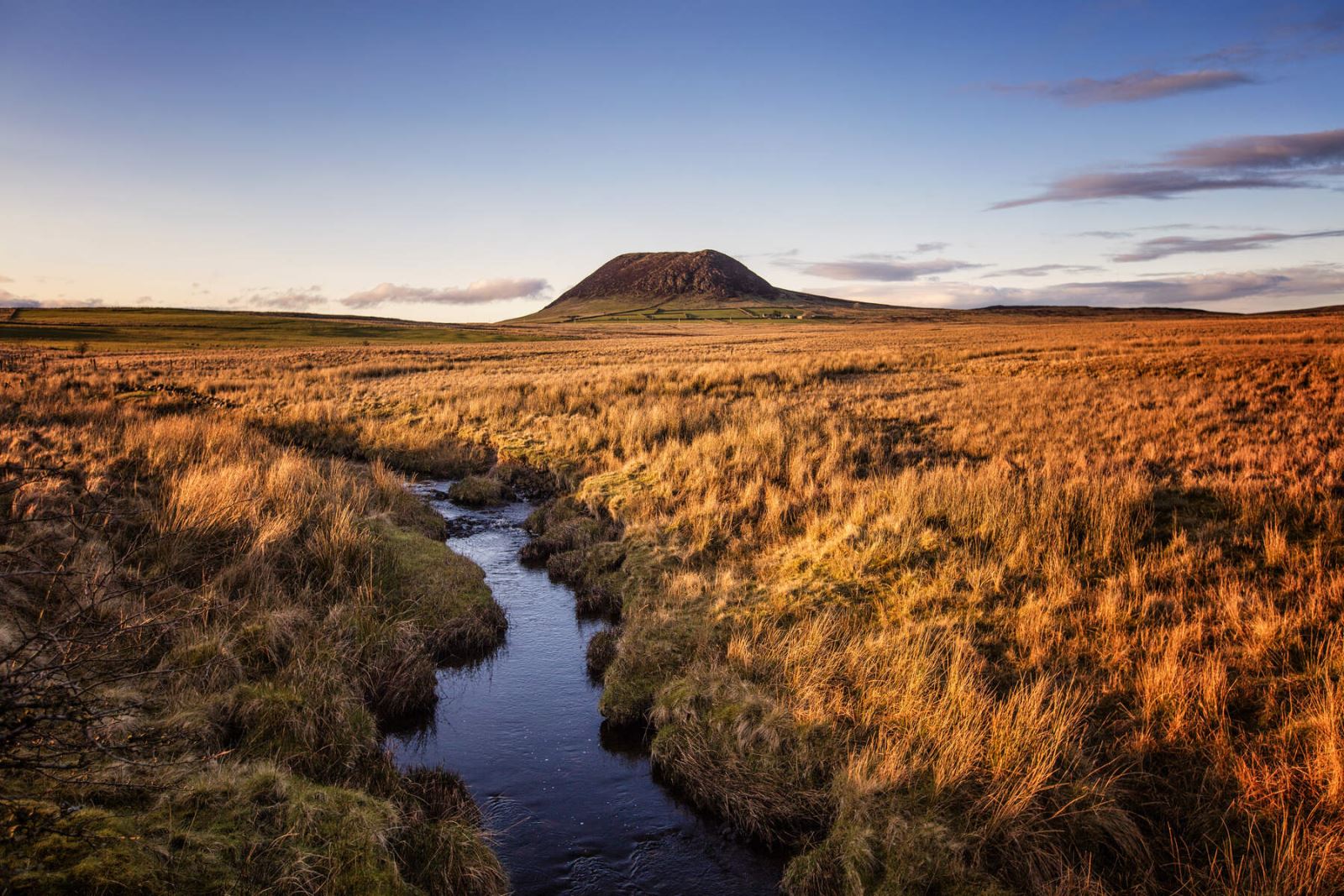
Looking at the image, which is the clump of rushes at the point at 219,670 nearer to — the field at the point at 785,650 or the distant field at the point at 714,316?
the field at the point at 785,650

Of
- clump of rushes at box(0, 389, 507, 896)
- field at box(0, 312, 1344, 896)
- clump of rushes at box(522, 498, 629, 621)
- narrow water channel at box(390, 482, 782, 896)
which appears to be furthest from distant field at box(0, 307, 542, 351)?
narrow water channel at box(390, 482, 782, 896)

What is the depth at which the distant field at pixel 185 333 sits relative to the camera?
67250mm

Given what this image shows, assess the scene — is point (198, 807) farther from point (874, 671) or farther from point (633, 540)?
point (633, 540)

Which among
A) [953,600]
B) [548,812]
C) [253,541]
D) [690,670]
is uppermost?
[253,541]

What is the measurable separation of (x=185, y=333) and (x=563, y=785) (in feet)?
317

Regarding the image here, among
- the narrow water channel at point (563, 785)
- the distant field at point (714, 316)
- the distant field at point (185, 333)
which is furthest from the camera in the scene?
the distant field at point (714, 316)

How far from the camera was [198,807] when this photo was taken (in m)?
4.08

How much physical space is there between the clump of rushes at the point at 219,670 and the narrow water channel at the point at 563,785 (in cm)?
42

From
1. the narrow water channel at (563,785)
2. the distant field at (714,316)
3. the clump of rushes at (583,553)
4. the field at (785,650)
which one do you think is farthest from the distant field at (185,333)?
the distant field at (714,316)

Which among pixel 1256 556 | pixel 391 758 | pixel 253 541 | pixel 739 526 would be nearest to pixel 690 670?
pixel 391 758

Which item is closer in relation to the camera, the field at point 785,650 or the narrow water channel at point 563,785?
the field at point 785,650

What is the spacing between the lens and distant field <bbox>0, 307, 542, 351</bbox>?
67250 mm

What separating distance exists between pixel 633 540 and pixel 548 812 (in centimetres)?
572

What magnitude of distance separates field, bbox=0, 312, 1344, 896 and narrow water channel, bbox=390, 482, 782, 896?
1.06 feet
